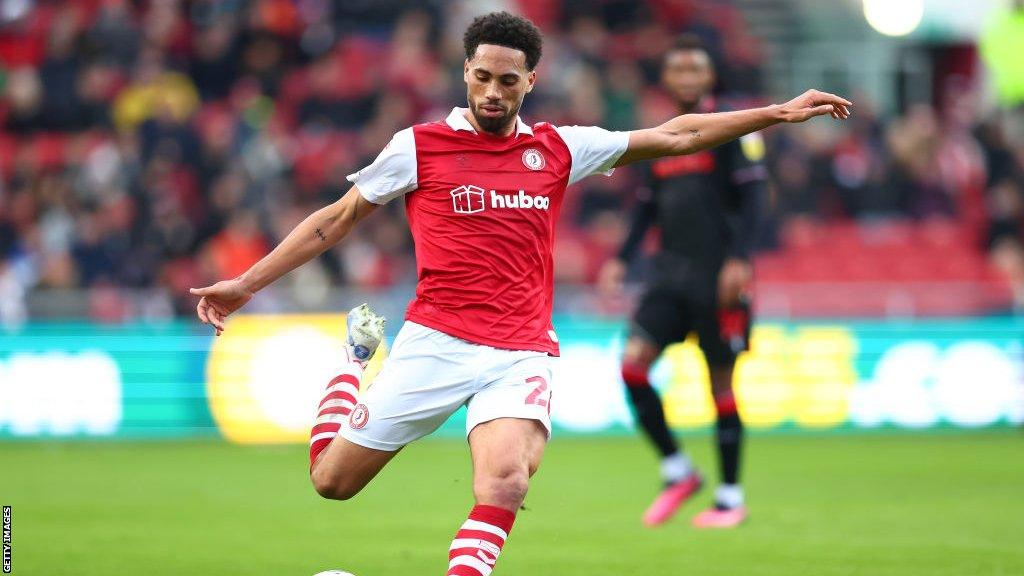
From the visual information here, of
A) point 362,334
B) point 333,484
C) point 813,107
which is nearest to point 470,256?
point 362,334

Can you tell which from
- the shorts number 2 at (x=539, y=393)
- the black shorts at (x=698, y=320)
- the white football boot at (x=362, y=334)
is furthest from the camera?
the black shorts at (x=698, y=320)

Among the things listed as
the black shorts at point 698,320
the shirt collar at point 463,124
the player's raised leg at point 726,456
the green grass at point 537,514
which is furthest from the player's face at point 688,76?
the shirt collar at point 463,124

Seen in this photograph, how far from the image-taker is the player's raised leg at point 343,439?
6.48 m

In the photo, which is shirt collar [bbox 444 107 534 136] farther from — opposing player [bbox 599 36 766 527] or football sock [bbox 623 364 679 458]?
football sock [bbox 623 364 679 458]

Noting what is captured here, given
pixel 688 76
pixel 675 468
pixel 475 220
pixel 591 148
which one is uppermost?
pixel 688 76

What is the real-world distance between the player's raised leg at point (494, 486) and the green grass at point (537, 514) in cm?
144

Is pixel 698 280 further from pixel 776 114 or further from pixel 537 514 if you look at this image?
pixel 776 114

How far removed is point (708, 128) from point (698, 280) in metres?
3.16

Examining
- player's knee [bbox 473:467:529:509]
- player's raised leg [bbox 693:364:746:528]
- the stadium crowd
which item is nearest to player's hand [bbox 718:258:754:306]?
player's raised leg [bbox 693:364:746:528]

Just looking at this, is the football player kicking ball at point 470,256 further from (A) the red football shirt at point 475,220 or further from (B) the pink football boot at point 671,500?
(B) the pink football boot at point 671,500

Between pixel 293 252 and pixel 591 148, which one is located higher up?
pixel 591 148

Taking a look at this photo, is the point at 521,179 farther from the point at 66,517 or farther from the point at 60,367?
the point at 60,367

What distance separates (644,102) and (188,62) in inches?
222

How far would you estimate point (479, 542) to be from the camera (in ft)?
19.2
